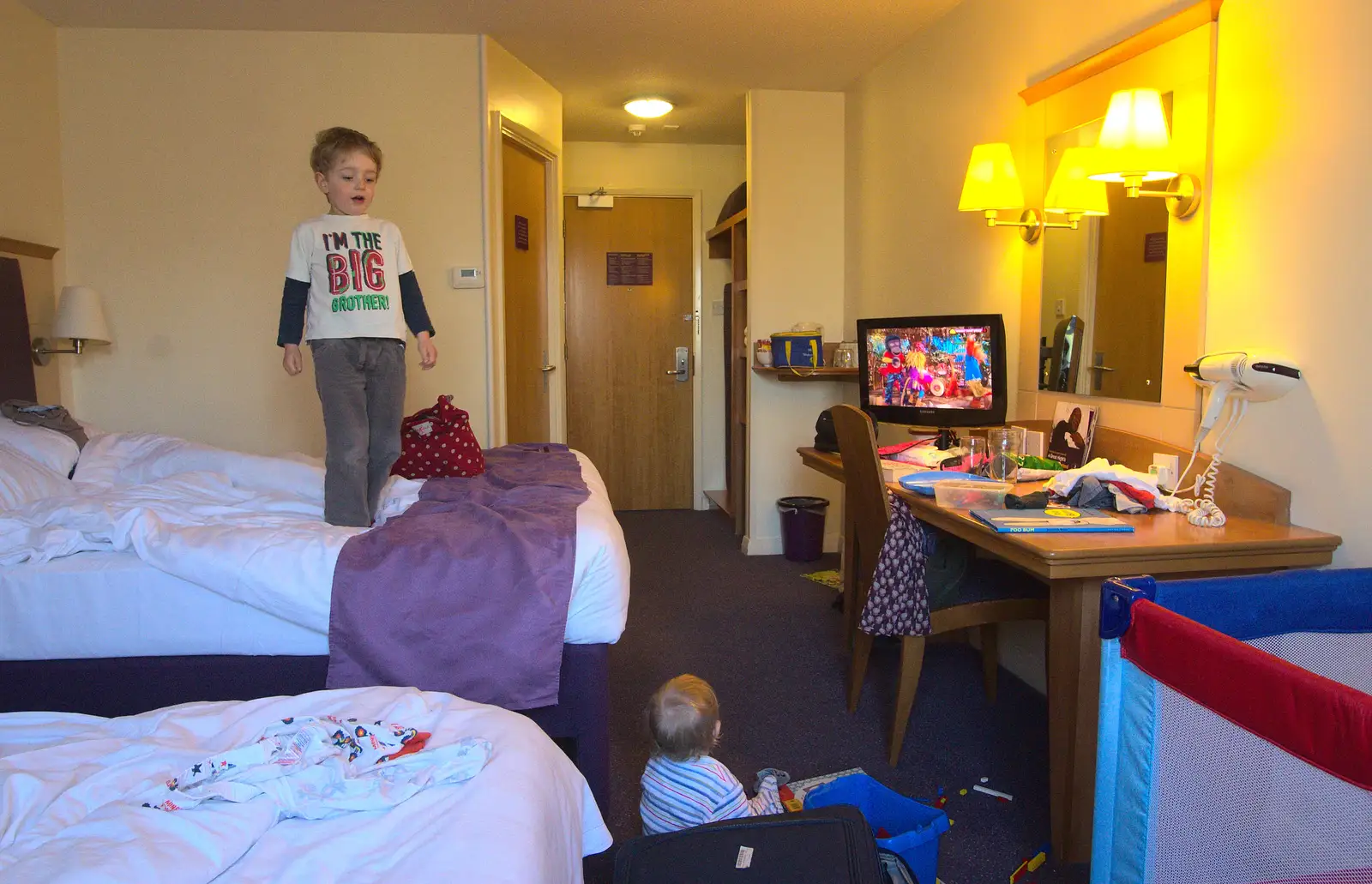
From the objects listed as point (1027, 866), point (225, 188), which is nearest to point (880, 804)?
point (1027, 866)

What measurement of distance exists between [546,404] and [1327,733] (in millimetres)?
4434

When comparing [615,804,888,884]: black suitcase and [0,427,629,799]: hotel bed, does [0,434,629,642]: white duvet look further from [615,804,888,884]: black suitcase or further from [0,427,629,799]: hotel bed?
[615,804,888,884]: black suitcase

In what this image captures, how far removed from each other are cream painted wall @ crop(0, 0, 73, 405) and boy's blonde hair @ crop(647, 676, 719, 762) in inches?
130

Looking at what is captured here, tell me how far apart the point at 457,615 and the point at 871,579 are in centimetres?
117

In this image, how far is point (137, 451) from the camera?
322 cm

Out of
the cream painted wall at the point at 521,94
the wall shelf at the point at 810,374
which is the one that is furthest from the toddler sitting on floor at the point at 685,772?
the cream painted wall at the point at 521,94

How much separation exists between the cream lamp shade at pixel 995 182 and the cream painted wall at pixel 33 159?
3.55 meters

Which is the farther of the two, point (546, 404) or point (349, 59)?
point (546, 404)

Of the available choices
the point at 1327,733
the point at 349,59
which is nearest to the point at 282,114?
the point at 349,59

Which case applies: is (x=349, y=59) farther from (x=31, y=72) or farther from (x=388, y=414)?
(x=388, y=414)

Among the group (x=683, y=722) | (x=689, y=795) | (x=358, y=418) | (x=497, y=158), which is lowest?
(x=689, y=795)

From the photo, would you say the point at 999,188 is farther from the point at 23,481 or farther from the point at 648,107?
the point at 23,481

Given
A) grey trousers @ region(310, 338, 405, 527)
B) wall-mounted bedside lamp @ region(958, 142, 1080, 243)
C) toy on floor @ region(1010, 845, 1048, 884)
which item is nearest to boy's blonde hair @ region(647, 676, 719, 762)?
toy on floor @ region(1010, 845, 1048, 884)

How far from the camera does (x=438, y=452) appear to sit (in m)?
2.99
